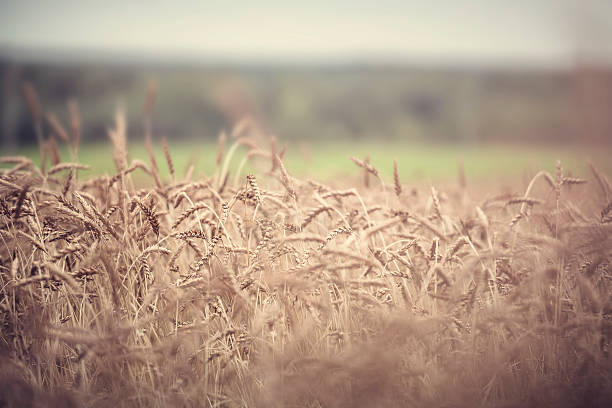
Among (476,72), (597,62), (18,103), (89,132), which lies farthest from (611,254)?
(476,72)

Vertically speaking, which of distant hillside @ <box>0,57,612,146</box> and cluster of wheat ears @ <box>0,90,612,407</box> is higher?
distant hillside @ <box>0,57,612,146</box>

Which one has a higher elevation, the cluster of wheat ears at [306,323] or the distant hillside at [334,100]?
the distant hillside at [334,100]

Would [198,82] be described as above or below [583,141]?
above

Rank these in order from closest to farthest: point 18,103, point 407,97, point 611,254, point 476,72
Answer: point 611,254, point 18,103, point 407,97, point 476,72

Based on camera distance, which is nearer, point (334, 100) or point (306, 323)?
point (306, 323)

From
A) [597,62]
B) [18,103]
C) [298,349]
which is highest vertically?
[18,103]

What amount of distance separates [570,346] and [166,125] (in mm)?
79444

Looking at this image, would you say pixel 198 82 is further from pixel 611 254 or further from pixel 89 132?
pixel 611 254

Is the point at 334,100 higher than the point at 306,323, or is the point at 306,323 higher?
the point at 334,100

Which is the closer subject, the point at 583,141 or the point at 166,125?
the point at 583,141

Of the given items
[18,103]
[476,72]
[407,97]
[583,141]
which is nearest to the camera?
[583,141]

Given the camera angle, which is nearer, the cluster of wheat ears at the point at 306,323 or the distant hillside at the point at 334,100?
the cluster of wheat ears at the point at 306,323

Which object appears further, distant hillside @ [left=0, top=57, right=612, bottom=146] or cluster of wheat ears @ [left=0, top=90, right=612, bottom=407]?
distant hillside @ [left=0, top=57, right=612, bottom=146]

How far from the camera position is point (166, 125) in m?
76.5
